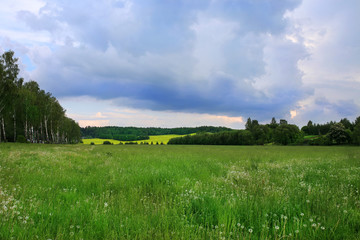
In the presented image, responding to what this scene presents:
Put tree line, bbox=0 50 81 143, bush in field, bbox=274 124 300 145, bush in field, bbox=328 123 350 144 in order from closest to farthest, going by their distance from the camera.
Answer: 1. tree line, bbox=0 50 81 143
2. bush in field, bbox=328 123 350 144
3. bush in field, bbox=274 124 300 145

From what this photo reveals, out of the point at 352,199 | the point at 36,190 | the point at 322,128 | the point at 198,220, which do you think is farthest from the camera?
the point at 322,128

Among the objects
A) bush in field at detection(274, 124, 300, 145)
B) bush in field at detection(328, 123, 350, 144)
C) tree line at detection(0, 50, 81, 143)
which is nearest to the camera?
tree line at detection(0, 50, 81, 143)

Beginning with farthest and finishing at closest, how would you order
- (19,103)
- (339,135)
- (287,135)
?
(287,135), (339,135), (19,103)

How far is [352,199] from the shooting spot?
14.6 feet

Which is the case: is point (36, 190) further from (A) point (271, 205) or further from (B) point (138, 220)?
(A) point (271, 205)

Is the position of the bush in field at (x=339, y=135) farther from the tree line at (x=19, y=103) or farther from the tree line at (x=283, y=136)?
the tree line at (x=19, y=103)

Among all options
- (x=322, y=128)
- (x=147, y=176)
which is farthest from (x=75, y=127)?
(x=322, y=128)

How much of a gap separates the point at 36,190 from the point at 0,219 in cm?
234

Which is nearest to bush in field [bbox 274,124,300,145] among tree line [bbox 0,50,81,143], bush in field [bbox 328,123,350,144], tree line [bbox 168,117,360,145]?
tree line [bbox 168,117,360,145]

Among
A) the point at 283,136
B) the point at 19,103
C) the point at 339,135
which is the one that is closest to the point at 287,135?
the point at 283,136

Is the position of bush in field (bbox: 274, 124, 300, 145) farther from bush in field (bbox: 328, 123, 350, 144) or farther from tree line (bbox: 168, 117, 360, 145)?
bush in field (bbox: 328, 123, 350, 144)

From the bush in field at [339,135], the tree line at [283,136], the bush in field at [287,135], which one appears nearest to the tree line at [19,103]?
the tree line at [283,136]

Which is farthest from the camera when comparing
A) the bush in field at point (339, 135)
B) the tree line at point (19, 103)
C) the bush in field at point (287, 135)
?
the bush in field at point (287, 135)

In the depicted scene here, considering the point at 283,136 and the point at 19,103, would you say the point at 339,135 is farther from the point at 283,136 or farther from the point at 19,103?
the point at 19,103
